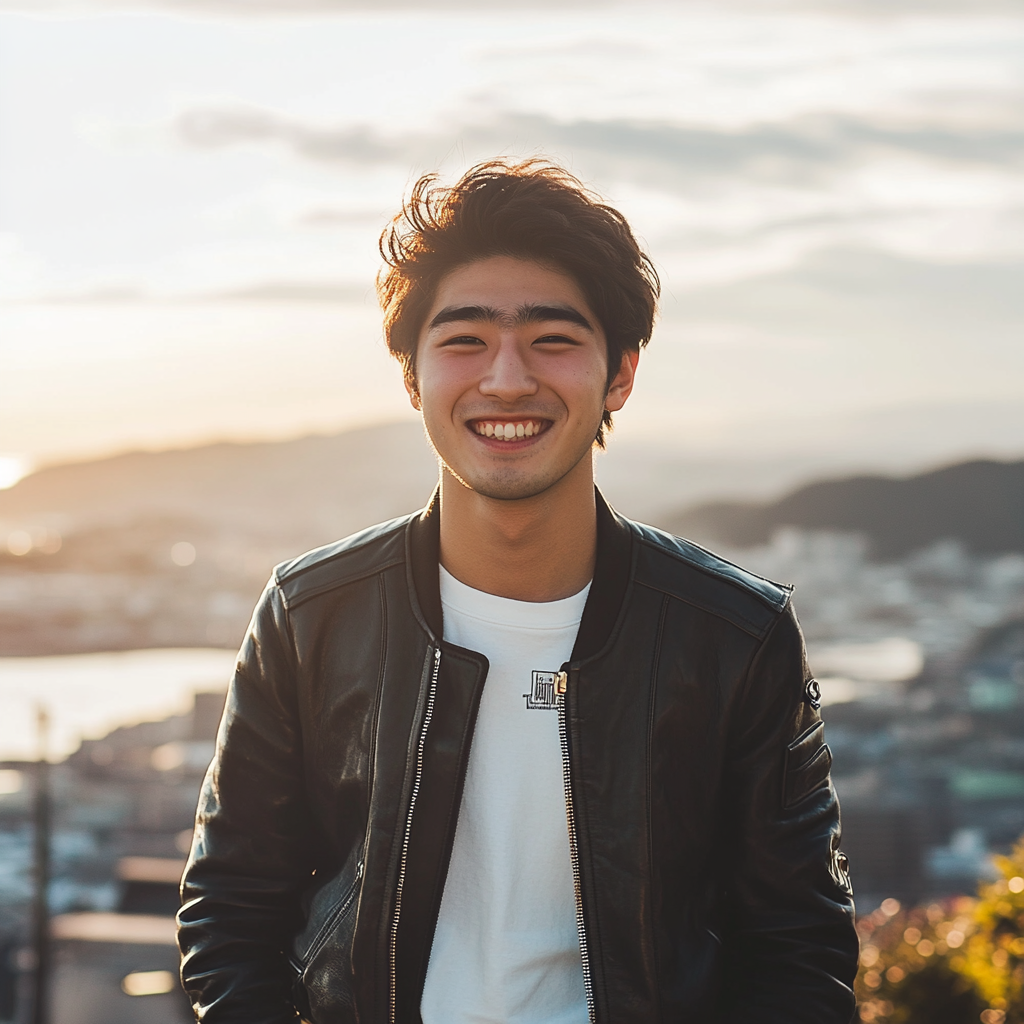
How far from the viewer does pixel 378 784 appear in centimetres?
206

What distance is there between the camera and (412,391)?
241 centimetres

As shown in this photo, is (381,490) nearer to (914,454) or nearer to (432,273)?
(432,273)

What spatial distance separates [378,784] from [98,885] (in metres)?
11.0

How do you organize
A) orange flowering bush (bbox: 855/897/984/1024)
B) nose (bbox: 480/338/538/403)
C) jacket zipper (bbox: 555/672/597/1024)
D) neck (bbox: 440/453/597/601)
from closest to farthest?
jacket zipper (bbox: 555/672/597/1024)
nose (bbox: 480/338/538/403)
neck (bbox: 440/453/597/601)
orange flowering bush (bbox: 855/897/984/1024)

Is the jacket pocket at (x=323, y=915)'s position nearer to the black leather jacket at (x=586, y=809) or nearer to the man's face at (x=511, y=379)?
the black leather jacket at (x=586, y=809)

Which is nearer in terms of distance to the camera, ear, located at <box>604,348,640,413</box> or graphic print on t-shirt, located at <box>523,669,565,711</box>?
graphic print on t-shirt, located at <box>523,669,565,711</box>

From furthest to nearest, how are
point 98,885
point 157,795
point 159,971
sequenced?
point 157,795, point 98,885, point 159,971

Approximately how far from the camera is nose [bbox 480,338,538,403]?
6.78ft

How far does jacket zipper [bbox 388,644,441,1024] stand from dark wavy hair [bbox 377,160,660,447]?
61cm

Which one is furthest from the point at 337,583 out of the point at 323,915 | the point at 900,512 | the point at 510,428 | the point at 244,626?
the point at 900,512

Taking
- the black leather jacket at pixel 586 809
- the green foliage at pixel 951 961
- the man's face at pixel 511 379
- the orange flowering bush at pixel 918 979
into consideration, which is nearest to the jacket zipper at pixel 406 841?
the black leather jacket at pixel 586 809

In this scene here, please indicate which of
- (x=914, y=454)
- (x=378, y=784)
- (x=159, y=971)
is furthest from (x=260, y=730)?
(x=914, y=454)

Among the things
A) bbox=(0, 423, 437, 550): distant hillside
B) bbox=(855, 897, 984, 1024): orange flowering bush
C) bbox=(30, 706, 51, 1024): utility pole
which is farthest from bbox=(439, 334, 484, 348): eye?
bbox=(0, 423, 437, 550): distant hillside

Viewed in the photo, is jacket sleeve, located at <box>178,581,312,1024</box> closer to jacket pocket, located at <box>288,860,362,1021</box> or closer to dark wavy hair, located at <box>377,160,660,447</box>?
jacket pocket, located at <box>288,860,362,1021</box>
